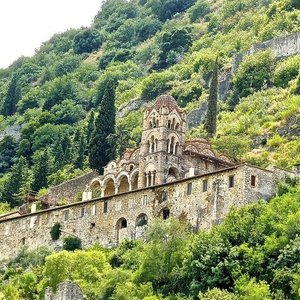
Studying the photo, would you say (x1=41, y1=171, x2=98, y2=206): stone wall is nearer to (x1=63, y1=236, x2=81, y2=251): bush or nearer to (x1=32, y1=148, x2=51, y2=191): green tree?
(x1=32, y1=148, x2=51, y2=191): green tree

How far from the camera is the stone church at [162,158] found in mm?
84812

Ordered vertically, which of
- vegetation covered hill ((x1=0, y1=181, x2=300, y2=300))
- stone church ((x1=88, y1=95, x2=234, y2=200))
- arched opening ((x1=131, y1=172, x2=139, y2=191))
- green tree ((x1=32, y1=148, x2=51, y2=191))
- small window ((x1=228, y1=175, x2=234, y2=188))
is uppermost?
green tree ((x1=32, y1=148, x2=51, y2=191))

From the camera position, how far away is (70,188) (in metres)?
98.2

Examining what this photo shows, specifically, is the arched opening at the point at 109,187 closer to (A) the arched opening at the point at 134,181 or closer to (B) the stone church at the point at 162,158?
(B) the stone church at the point at 162,158

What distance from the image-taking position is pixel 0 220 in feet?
292

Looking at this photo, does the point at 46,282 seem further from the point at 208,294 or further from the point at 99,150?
the point at 99,150

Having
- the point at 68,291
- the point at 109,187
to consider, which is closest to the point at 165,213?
the point at 109,187

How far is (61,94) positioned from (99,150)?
58.8 metres

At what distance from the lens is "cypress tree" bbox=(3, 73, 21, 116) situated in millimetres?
164125

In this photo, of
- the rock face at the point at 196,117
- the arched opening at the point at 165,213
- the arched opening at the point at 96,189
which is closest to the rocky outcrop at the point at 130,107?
the rock face at the point at 196,117

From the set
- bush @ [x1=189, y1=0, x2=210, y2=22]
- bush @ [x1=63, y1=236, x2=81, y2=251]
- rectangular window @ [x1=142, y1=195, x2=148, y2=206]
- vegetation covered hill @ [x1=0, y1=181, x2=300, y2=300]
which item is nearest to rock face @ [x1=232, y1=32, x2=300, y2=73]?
rectangular window @ [x1=142, y1=195, x2=148, y2=206]

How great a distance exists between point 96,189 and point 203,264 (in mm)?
26777

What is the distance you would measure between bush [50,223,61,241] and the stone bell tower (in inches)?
268

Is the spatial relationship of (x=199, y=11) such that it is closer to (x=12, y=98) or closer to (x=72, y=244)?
(x=12, y=98)
